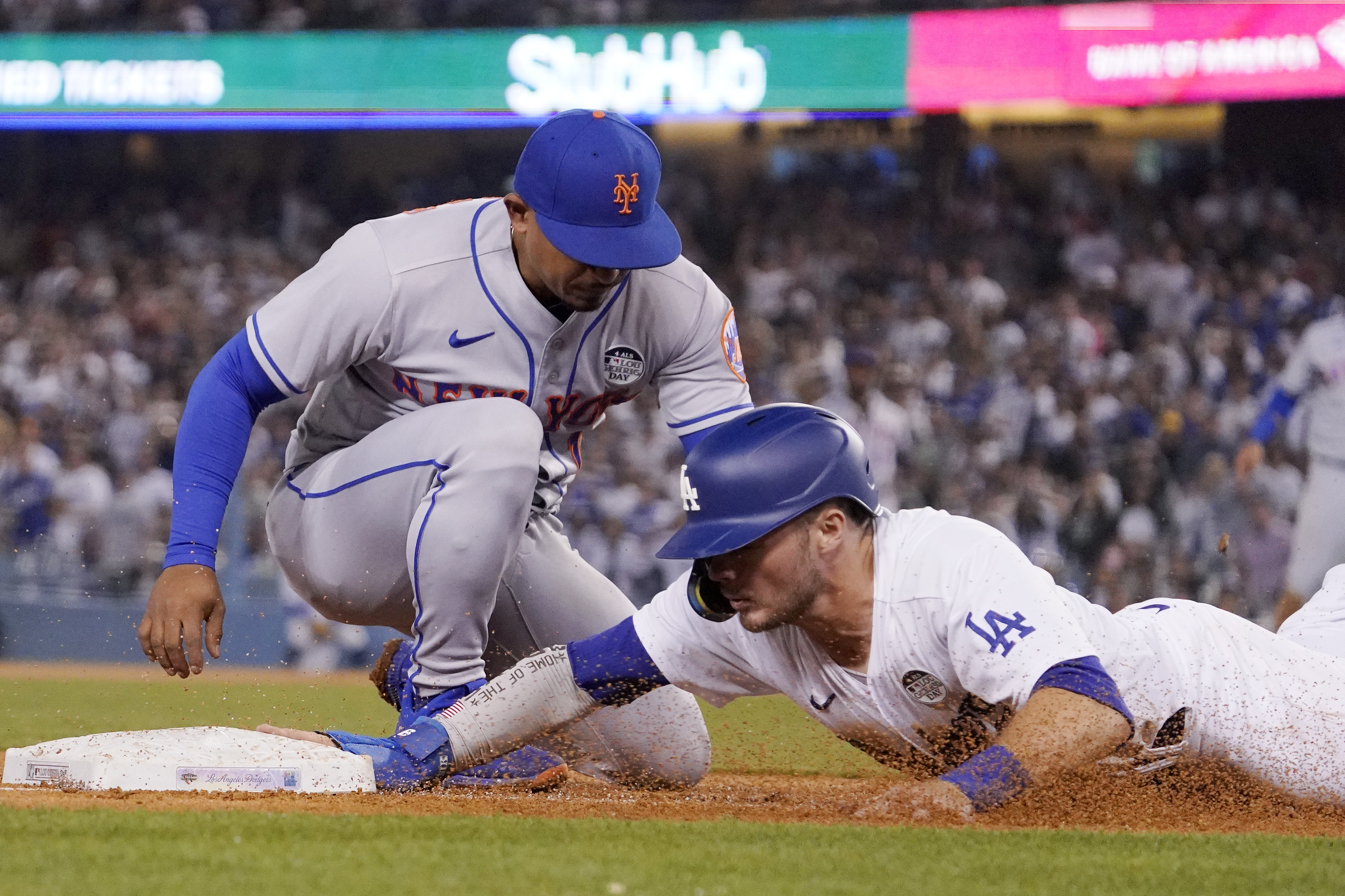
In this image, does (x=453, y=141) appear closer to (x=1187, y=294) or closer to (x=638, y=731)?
(x=1187, y=294)

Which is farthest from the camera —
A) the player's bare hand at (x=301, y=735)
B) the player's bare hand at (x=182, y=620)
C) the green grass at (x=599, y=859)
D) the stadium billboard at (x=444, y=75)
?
the stadium billboard at (x=444, y=75)

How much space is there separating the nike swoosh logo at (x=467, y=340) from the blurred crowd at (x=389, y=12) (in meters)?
9.55

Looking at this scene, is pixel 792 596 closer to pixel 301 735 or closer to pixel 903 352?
pixel 301 735

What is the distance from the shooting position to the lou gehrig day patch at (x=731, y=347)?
380 centimetres

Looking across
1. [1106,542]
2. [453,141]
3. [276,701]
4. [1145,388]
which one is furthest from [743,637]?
[453,141]

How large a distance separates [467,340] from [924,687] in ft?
4.60

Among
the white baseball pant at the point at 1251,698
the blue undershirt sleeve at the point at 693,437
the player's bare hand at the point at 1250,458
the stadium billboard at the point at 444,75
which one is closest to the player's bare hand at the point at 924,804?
the white baseball pant at the point at 1251,698

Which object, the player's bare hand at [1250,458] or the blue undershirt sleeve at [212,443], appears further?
the player's bare hand at [1250,458]

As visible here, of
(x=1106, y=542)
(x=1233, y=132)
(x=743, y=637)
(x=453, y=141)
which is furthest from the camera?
(x=453, y=141)

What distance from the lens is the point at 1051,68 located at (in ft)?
39.5

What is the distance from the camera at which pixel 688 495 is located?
2.88 meters

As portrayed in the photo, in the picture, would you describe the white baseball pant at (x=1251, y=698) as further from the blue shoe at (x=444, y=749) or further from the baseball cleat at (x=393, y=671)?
the baseball cleat at (x=393, y=671)

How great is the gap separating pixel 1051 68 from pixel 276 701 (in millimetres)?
8454

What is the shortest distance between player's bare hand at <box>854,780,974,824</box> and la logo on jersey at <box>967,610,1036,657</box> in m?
0.27
